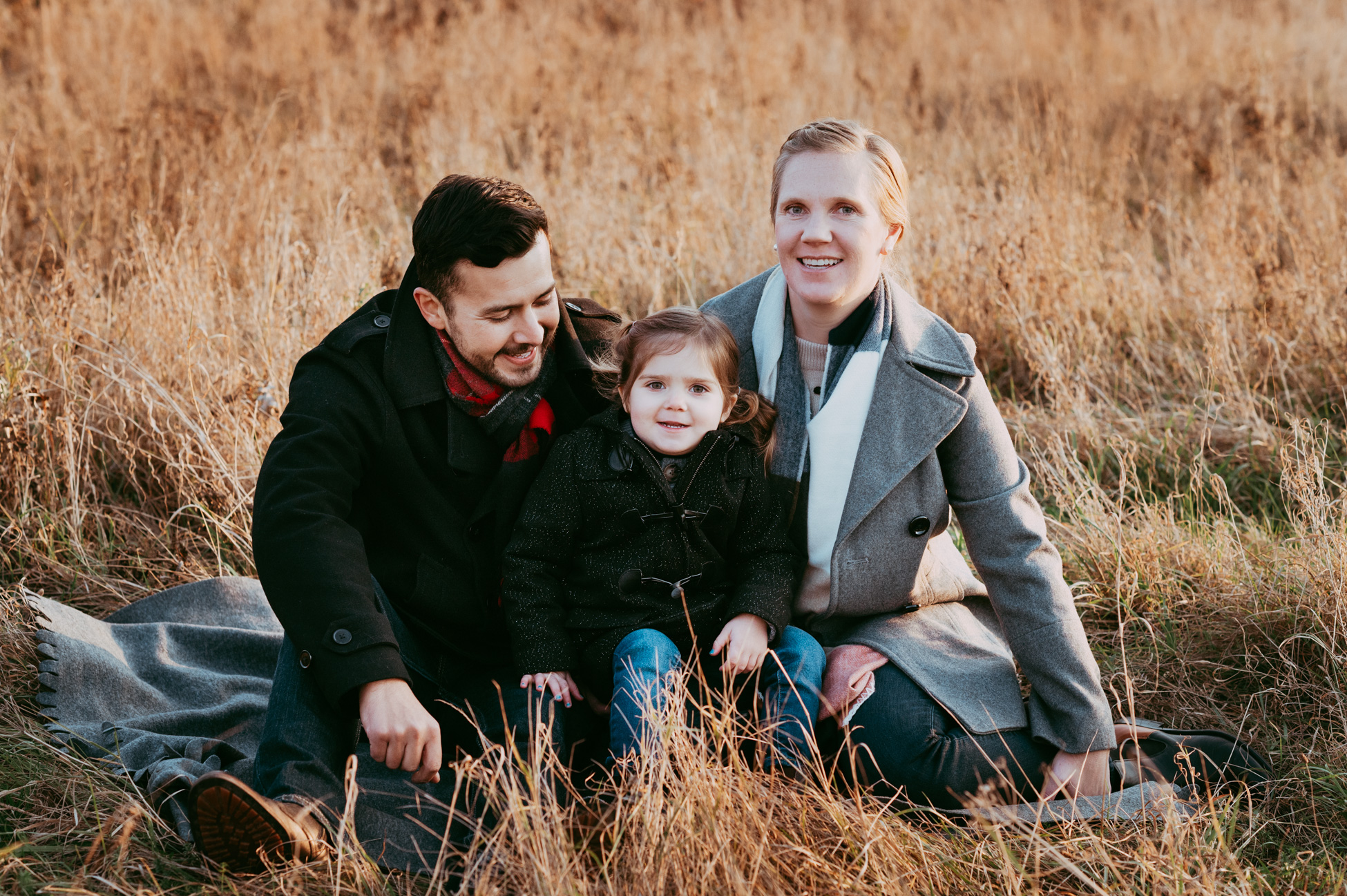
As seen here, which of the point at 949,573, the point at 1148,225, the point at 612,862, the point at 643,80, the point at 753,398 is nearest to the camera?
the point at 612,862

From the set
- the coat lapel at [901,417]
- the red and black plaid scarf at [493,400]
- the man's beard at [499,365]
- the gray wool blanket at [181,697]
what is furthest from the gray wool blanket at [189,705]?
the man's beard at [499,365]

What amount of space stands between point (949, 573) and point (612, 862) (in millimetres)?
1207

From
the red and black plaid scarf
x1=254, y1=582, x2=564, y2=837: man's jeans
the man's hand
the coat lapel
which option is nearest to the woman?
the coat lapel

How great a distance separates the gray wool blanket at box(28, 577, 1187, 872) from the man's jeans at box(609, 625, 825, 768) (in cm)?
42

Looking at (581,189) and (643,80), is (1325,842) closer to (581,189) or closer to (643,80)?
(581,189)

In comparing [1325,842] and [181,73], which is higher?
[181,73]

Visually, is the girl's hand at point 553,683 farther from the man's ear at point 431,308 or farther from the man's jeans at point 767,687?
the man's ear at point 431,308

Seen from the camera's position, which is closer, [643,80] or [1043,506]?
[1043,506]

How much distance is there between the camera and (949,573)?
113 inches

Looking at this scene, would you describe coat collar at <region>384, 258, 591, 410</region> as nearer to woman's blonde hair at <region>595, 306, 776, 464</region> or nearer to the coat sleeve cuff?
woman's blonde hair at <region>595, 306, 776, 464</region>

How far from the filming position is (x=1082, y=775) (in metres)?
2.54

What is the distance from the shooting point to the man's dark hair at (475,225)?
8.31ft

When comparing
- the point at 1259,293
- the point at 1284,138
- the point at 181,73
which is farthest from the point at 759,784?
the point at 181,73

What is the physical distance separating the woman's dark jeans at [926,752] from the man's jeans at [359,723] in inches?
29.4
